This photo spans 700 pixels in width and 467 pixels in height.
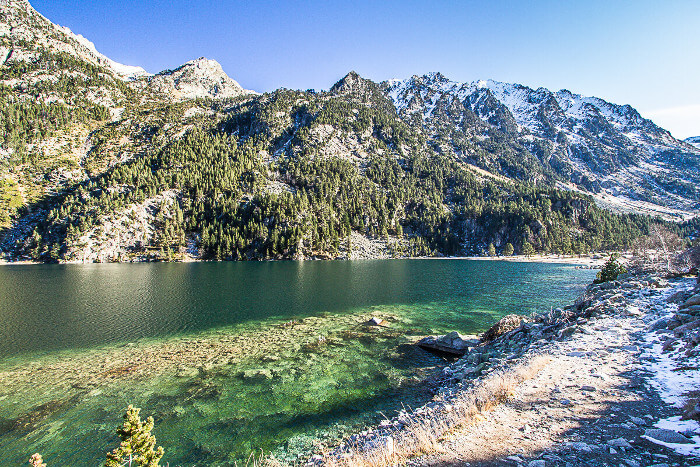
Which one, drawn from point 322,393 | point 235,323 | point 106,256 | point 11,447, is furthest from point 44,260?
point 322,393

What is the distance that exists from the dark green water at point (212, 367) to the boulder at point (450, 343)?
141 centimetres

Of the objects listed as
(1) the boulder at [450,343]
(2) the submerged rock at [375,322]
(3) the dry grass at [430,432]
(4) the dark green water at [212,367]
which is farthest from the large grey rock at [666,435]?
(2) the submerged rock at [375,322]

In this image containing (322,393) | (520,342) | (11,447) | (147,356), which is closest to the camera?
(11,447)

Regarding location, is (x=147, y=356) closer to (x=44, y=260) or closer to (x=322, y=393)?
(x=322, y=393)

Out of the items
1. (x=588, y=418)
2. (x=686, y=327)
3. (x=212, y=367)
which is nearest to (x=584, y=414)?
(x=588, y=418)

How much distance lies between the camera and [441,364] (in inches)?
916

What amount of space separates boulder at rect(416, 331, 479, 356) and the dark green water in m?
1.41

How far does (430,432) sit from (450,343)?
17974 mm

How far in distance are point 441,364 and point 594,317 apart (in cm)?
1288

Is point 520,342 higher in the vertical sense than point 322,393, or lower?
higher

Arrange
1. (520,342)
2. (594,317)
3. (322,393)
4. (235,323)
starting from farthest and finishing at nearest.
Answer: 1. (235,323)
2. (594,317)
3. (520,342)
4. (322,393)

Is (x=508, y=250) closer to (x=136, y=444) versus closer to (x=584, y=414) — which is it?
(x=584, y=414)

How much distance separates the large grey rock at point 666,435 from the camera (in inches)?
282

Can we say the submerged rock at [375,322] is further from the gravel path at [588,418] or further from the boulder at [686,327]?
the boulder at [686,327]
